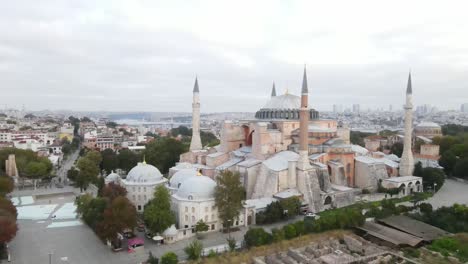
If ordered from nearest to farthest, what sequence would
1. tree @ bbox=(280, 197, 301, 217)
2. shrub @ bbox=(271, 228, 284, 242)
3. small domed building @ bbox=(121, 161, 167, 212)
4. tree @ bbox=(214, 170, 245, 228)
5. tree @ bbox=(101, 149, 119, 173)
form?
shrub @ bbox=(271, 228, 284, 242)
tree @ bbox=(214, 170, 245, 228)
tree @ bbox=(280, 197, 301, 217)
small domed building @ bbox=(121, 161, 167, 212)
tree @ bbox=(101, 149, 119, 173)

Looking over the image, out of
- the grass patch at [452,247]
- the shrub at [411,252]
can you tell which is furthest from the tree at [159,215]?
the grass patch at [452,247]

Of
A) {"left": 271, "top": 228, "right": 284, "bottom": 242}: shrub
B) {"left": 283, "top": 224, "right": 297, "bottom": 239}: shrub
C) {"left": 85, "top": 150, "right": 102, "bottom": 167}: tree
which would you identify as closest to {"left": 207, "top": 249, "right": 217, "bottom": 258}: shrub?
{"left": 271, "top": 228, "right": 284, "bottom": 242}: shrub

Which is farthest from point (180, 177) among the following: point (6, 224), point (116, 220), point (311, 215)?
point (6, 224)

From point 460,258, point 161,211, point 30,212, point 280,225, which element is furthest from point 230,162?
point 460,258

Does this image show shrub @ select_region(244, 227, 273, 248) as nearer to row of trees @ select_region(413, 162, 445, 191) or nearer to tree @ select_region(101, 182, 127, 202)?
tree @ select_region(101, 182, 127, 202)

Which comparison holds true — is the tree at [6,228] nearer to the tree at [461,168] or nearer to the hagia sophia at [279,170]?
the hagia sophia at [279,170]

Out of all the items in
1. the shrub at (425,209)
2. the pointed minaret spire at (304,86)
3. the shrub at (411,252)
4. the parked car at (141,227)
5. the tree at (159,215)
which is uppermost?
the pointed minaret spire at (304,86)

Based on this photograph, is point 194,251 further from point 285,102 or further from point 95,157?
point 95,157

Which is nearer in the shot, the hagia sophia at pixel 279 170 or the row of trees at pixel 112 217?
the row of trees at pixel 112 217
